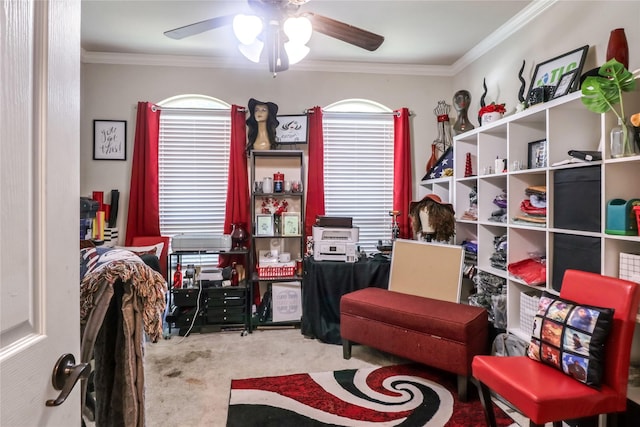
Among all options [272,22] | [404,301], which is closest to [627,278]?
[404,301]

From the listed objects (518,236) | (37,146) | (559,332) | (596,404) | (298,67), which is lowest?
(596,404)

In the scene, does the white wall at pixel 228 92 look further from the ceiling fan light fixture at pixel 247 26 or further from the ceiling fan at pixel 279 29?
the ceiling fan light fixture at pixel 247 26

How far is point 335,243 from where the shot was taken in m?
3.29

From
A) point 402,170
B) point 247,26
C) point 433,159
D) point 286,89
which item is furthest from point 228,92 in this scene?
point 433,159

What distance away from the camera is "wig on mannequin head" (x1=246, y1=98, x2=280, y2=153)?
3.50 metres

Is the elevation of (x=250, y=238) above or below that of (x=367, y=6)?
below

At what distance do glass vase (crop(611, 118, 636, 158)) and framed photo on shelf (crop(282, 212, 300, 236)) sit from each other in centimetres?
251

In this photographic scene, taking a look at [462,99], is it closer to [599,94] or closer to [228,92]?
[599,94]

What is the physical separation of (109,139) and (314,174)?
7.00 feet

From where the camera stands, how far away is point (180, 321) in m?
3.23

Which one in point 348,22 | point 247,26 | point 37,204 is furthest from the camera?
point 348,22

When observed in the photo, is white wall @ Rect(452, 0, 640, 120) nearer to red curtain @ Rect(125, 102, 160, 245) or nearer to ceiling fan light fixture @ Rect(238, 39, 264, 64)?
ceiling fan light fixture @ Rect(238, 39, 264, 64)

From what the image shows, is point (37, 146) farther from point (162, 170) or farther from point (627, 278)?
point (162, 170)

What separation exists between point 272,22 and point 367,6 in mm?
1057
